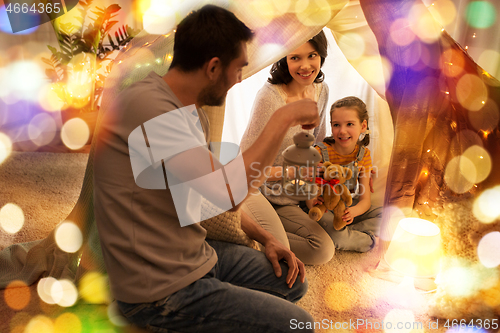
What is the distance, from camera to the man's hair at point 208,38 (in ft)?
2.62

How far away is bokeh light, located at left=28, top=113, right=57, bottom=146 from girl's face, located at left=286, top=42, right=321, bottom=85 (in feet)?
8.00

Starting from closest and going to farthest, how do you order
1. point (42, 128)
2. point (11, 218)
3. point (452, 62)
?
1. point (452, 62)
2. point (11, 218)
3. point (42, 128)

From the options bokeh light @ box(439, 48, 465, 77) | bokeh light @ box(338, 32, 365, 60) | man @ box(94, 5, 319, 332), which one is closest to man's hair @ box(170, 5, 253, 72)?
man @ box(94, 5, 319, 332)

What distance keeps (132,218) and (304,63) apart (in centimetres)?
118

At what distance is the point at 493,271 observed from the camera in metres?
1.17

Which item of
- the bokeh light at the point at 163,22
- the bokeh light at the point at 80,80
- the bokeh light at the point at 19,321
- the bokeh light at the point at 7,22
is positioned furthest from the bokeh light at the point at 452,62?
the bokeh light at the point at 7,22

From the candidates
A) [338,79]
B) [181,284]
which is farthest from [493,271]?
[338,79]

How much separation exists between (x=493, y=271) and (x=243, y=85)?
1.54 meters

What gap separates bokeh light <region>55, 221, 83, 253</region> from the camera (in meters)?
1.27

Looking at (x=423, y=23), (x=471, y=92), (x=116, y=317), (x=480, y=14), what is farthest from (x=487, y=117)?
(x=116, y=317)

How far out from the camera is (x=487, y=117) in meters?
1.24

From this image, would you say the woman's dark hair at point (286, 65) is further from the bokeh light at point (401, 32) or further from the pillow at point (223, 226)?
the pillow at point (223, 226)

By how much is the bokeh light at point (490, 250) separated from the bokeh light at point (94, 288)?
122 cm

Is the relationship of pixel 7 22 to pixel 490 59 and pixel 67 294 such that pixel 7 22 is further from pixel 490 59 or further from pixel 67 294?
pixel 490 59
